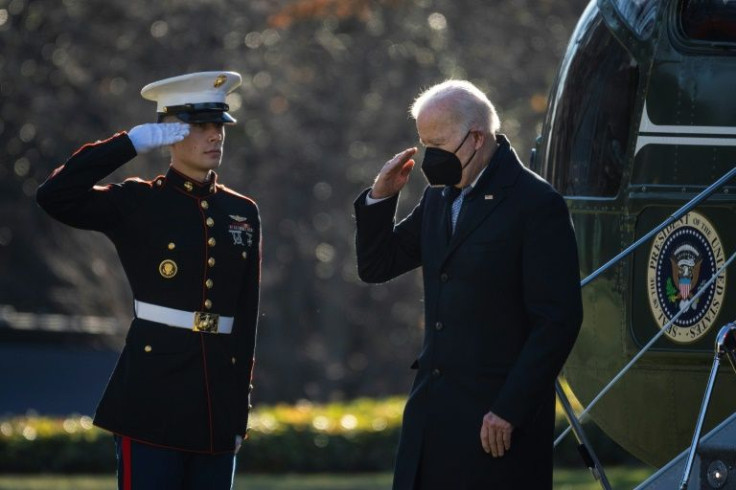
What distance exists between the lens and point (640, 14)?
6574 mm

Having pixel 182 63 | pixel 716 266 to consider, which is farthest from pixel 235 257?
pixel 182 63

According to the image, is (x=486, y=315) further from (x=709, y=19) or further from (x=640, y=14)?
(x=640, y=14)

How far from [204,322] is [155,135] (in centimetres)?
67

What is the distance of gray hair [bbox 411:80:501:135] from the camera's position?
4.98 m

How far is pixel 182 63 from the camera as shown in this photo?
18.0 m

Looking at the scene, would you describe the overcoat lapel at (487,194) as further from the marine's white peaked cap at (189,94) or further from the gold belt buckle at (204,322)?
the marine's white peaked cap at (189,94)

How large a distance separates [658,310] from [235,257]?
5.67 ft

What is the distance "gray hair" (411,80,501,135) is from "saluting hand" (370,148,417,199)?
0.29m

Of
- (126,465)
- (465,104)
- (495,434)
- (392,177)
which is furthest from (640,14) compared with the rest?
(126,465)

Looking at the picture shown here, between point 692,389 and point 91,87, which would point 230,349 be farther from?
point 91,87

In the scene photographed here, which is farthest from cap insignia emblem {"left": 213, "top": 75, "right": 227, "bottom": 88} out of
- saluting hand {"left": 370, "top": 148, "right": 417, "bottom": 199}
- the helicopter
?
the helicopter

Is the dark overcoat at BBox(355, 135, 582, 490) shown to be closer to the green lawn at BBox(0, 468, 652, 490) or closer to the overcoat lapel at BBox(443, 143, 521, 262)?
the overcoat lapel at BBox(443, 143, 521, 262)

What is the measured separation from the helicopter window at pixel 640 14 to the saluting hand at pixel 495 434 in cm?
226

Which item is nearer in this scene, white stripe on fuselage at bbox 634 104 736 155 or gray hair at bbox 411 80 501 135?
gray hair at bbox 411 80 501 135
